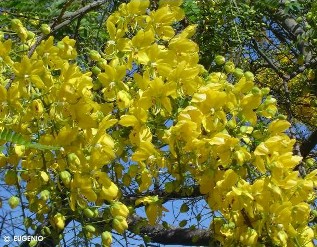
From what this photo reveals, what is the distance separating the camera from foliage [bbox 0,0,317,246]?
1.47 metres

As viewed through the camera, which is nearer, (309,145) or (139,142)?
(139,142)

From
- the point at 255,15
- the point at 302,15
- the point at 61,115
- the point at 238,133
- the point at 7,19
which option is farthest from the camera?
the point at 302,15

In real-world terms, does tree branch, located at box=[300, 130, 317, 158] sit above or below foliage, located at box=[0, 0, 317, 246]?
above

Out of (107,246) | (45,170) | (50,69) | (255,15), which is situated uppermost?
(255,15)

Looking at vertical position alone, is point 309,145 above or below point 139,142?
above

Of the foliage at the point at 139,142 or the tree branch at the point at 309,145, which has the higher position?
the tree branch at the point at 309,145

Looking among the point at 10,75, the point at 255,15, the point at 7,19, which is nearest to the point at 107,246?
the point at 10,75

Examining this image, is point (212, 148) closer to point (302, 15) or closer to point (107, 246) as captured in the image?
point (107, 246)

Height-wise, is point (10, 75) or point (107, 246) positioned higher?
point (10, 75)

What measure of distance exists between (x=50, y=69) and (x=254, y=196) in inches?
20.5

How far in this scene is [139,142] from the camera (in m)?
1.51

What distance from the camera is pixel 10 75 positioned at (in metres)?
1.53

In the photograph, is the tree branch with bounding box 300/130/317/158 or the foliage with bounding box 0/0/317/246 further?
the tree branch with bounding box 300/130/317/158

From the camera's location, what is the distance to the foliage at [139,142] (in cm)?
147
